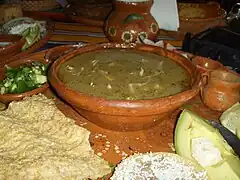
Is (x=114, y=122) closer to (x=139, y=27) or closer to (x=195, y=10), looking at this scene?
(x=139, y=27)

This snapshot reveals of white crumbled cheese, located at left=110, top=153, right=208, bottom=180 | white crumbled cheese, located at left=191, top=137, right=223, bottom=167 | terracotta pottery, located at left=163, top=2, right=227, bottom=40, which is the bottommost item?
white crumbled cheese, located at left=110, top=153, right=208, bottom=180

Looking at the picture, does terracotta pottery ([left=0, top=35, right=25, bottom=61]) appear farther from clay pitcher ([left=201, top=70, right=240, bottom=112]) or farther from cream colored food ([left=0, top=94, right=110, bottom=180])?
clay pitcher ([left=201, top=70, right=240, bottom=112])

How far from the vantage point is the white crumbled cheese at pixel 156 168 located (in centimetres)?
102

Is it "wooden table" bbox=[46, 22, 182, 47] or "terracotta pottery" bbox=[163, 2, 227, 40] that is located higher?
"terracotta pottery" bbox=[163, 2, 227, 40]

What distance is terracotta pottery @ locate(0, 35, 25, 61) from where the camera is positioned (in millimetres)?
1695

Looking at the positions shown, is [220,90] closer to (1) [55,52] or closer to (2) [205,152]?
(2) [205,152]

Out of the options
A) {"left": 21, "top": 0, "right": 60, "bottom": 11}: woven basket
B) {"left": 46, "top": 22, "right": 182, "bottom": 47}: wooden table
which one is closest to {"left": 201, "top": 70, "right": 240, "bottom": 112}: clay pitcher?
{"left": 46, "top": 22, "right": 182, "bottom": 47}: wooden table

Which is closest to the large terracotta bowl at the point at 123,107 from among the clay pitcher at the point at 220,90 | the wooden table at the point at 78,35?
the clay pitcher at the point at 220,90

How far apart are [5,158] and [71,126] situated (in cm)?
23

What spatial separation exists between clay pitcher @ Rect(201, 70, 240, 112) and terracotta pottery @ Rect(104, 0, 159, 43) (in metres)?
0.48

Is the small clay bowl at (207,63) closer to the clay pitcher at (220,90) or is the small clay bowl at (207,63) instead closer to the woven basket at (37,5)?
the clay pitcher at (220,90)

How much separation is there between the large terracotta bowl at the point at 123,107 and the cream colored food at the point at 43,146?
0.08 m

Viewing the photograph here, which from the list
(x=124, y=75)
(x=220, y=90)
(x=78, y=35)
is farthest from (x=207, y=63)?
(x=78, y=35)

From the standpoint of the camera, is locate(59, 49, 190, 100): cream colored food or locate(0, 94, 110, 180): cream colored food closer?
locate(0, 94, 110, 180): cream colored food
